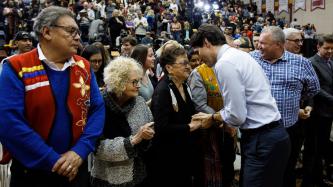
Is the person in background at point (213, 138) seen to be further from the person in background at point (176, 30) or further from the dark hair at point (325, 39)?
the person in background at point (176, 30)

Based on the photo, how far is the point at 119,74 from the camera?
2529mm

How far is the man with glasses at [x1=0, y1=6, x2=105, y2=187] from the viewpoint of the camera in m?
1.89

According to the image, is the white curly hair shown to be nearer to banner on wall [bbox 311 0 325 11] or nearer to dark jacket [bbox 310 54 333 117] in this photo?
dark jacket [bbox 310 54 333 117]

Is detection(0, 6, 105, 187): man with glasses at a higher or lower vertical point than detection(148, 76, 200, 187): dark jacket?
higher

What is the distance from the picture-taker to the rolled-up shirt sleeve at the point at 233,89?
94.4 inches

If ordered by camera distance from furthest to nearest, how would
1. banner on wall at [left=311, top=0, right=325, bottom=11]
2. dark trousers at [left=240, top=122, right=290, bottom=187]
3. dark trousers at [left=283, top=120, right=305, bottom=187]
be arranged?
1. banner on wall at [left=311, top=0, right=325, bottom=11]
2. dark trousers at [left=283, top=120, right=305, bottom=187]
3. dark trousers at [left=240, top=122, right=290, bottom=187]

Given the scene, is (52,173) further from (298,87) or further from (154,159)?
(298,87)

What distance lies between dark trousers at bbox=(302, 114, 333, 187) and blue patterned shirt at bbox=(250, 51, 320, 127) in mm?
835

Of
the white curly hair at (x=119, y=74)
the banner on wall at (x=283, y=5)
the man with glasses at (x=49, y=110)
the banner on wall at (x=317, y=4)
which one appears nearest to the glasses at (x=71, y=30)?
the man with glasses at (x=49, y=110)

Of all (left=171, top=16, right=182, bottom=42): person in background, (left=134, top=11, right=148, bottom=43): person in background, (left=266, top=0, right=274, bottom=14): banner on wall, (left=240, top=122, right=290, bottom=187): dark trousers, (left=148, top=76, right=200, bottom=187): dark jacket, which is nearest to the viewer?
(left=240, top=122, right=290, bottom=187): dark trousers

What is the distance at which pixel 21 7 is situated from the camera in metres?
14.3

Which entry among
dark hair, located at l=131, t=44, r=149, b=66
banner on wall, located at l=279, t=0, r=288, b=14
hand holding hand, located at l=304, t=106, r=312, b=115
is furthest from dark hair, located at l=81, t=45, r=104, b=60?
banner on wall, located at l=279, t=0, r=288, b=14

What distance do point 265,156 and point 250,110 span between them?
12.9 inches

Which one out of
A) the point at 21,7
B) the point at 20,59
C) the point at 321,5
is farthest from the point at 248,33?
the point at 20,59
